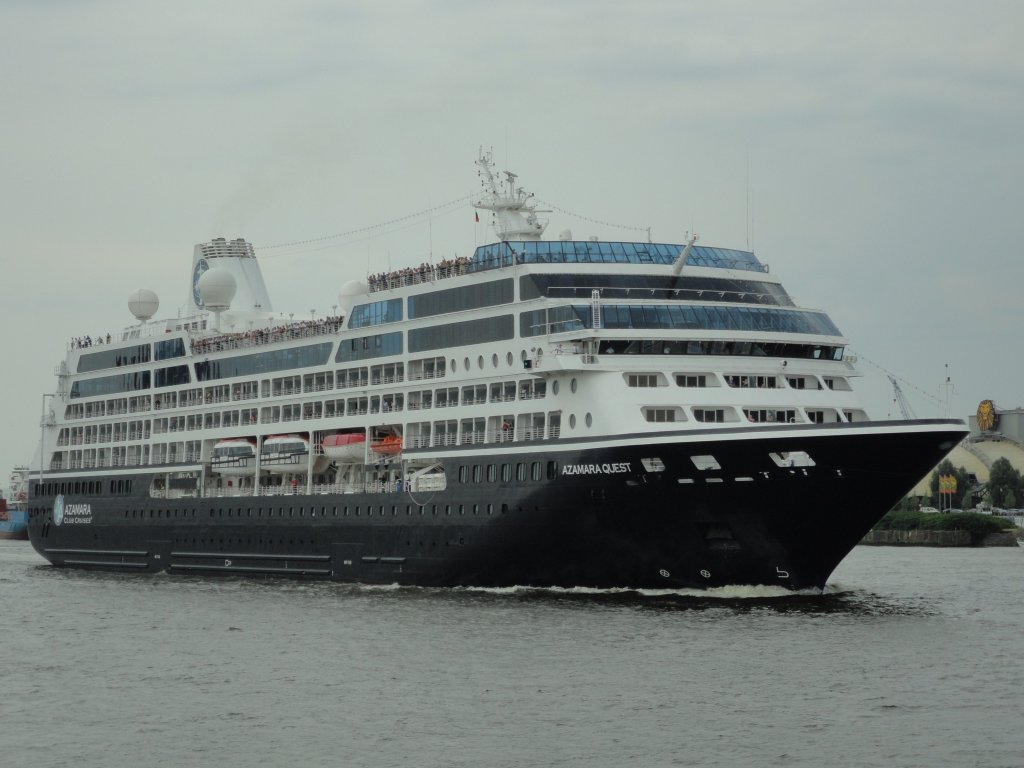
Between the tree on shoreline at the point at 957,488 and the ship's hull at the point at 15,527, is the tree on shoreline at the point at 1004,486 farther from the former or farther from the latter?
the ship's hull at the point at 15,527

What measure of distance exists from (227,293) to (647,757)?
44.4 m

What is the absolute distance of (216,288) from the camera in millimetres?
64500

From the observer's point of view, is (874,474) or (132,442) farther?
(132,442)

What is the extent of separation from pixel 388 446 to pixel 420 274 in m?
6.04

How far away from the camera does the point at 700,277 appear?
46781mm

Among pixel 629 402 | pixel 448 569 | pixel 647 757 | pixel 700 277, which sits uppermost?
pixel 700 277

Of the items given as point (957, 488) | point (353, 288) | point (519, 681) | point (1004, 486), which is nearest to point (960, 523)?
point (1004, 486)

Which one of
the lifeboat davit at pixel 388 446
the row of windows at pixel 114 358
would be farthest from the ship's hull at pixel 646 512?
the row of windows at pixel 114 358

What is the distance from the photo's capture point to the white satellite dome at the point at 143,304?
6888cm

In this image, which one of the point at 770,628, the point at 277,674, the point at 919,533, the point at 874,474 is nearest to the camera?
the point at 277,674

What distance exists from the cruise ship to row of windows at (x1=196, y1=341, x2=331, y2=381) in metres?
0.09

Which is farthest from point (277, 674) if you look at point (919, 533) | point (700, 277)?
point (919, 533)

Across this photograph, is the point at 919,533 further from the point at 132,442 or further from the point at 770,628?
the point at 770,628

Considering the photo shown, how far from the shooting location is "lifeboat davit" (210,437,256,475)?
189 ft
